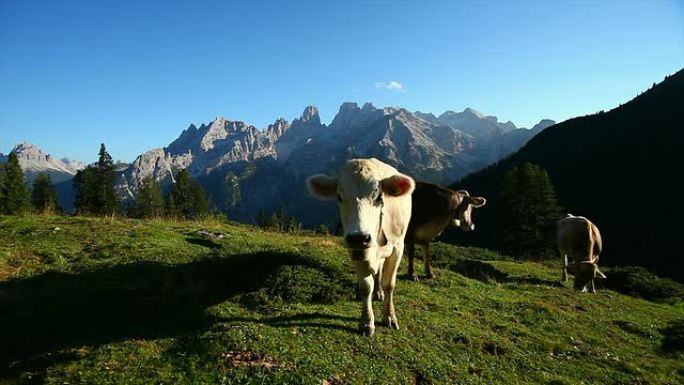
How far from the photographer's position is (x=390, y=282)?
8.52 metres

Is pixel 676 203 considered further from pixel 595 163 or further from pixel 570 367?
pixel 570 367

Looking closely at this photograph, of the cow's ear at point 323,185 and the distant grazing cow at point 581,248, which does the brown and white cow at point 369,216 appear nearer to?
the cow's ear at point 323,185

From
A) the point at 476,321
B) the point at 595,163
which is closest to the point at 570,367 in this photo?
the point at 476,321

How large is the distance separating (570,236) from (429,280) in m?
9.28

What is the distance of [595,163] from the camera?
122 metres

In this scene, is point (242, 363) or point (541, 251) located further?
point (541, 251)

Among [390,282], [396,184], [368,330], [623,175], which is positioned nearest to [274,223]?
[390,282]

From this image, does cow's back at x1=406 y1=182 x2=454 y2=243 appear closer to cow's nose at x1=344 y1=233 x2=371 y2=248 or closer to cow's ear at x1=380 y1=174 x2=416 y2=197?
cow's ear at x1=380 y1=174 x2=416 y2=197

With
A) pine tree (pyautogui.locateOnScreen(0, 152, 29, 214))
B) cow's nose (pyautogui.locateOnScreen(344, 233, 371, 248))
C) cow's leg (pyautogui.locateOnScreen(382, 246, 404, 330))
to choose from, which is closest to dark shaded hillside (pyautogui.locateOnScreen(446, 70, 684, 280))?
cow's leg (pyautogui.locateOnScreen(382, 246, 404, 330))

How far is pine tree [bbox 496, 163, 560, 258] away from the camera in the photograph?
5584cm

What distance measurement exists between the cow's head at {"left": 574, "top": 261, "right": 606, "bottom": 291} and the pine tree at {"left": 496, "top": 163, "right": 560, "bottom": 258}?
132 feet

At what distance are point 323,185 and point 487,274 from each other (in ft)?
45.2

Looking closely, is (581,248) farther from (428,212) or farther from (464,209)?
(428,212)

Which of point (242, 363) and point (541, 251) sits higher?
point (242, 363)
